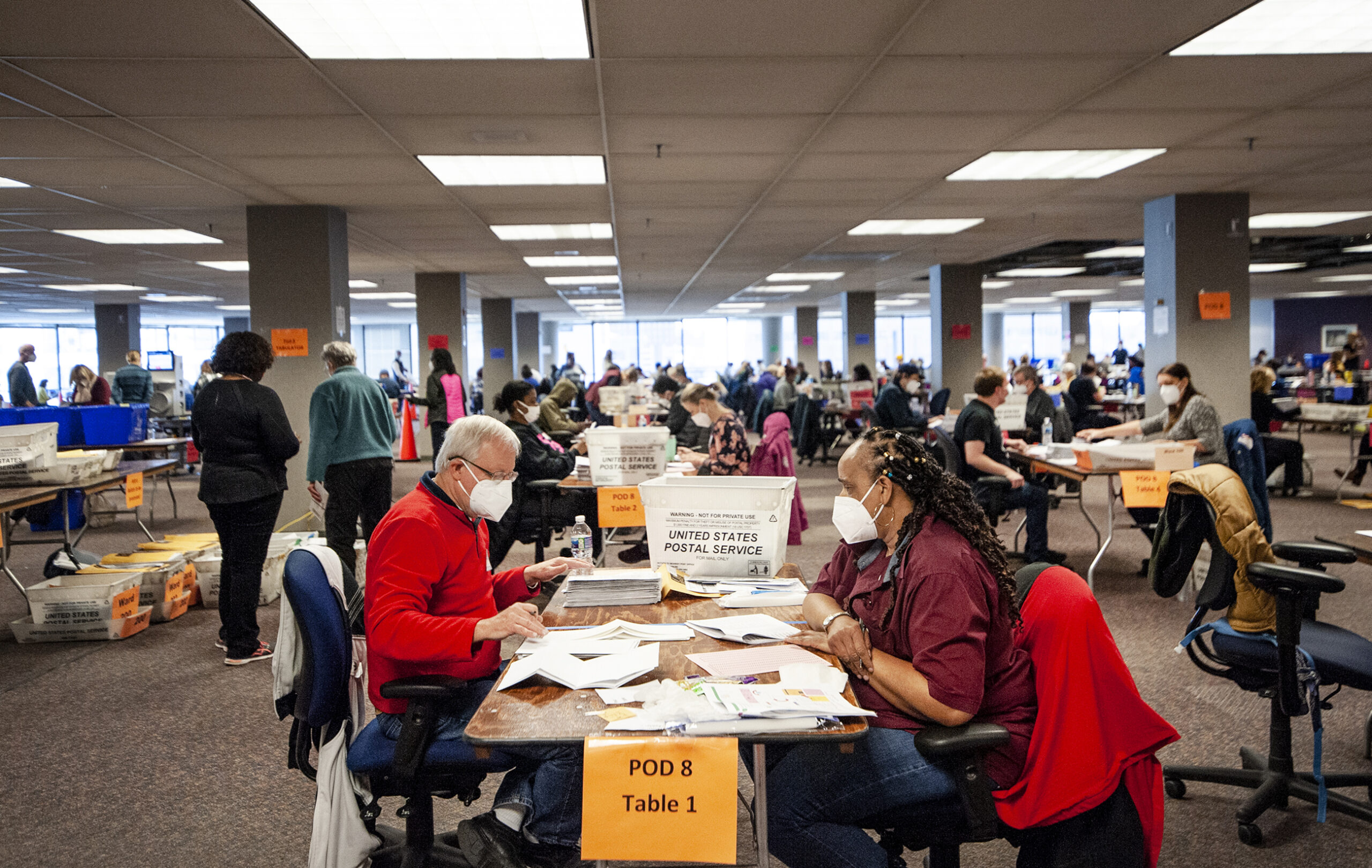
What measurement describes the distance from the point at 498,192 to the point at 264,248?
82.0 inches

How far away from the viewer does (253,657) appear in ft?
13.6

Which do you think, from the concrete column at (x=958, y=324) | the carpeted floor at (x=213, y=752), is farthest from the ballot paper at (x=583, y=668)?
the concrete column at (x=958, y=324)

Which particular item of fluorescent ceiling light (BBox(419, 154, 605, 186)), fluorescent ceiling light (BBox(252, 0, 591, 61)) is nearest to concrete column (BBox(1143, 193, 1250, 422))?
fluorescent ceiling light (BBox(419, 154, 605, 186))

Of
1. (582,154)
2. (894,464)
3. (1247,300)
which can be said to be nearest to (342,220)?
(582,154)

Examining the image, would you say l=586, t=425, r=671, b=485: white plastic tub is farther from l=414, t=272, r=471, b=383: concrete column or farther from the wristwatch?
l=414, t=272, r=471, b=383: concrete column

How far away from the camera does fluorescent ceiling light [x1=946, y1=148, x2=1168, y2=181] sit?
556 centimetres

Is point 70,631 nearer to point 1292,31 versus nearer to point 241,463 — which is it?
point 241,463

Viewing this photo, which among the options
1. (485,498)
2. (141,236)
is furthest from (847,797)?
(141,236)

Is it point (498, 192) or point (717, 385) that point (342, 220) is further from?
point (717, 385)

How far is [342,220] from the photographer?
7156mm

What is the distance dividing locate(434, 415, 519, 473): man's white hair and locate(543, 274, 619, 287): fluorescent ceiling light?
1076 centimetres

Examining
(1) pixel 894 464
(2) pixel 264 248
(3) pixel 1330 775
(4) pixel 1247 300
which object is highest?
(2) pixel 264 248

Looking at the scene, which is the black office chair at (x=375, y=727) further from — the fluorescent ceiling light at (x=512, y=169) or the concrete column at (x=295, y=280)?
the concrete column at (x=295, y=280)

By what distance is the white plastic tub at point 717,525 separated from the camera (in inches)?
95.2
